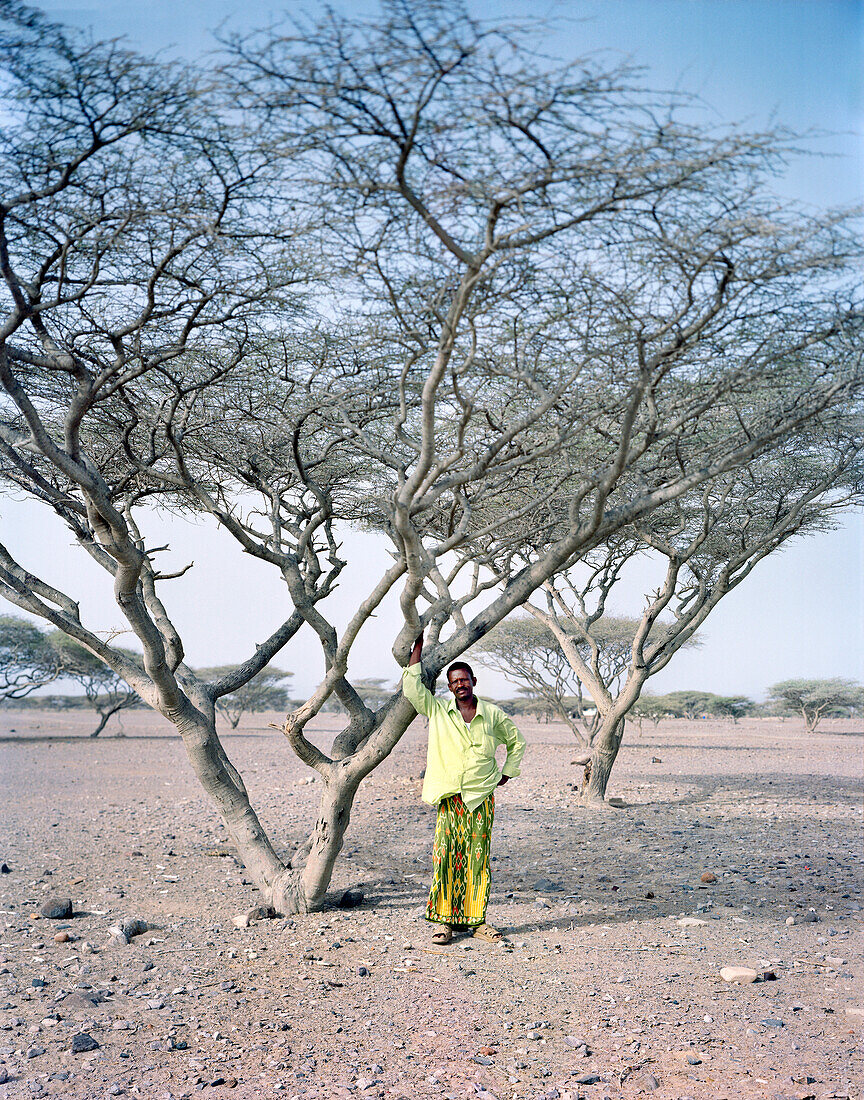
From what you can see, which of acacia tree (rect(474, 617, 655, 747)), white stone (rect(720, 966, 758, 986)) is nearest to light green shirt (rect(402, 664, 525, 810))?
white stone (rect(720, 966, 758, 986))

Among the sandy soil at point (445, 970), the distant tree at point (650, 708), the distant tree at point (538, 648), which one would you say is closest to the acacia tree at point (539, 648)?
the distant tree at point (538, 648)

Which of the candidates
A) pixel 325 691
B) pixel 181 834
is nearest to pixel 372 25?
pixel 325 691

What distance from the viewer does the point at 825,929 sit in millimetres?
5492

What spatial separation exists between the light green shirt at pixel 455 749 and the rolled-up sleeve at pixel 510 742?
0.20 feet

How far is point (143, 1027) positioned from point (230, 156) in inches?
148

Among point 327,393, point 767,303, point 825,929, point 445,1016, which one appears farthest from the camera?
point 327,393

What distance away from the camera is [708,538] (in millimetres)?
11273

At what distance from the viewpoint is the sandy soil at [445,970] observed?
3.39 meters

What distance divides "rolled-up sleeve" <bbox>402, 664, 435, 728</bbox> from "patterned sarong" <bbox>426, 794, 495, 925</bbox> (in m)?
0.55

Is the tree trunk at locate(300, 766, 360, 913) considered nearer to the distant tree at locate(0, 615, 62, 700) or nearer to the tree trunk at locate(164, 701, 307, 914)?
the tree trunk at locate(164, 701, 307, 914)

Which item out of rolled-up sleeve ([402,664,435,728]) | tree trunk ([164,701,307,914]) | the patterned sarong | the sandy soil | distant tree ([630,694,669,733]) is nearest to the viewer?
the sandy soil

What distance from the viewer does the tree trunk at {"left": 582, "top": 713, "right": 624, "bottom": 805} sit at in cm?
1083

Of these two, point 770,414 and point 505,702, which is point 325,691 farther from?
point 505,702

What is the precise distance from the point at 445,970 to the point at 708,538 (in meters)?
7.76
